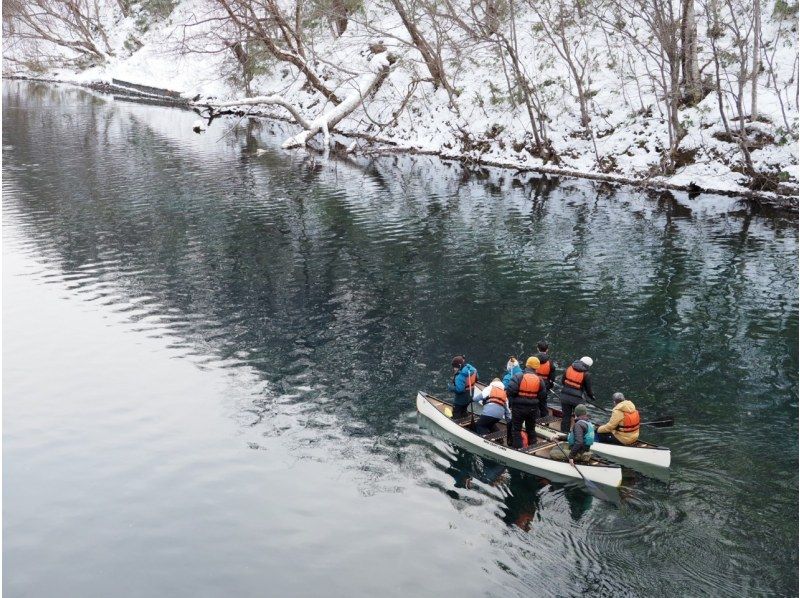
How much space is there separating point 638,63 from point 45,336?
147 feet

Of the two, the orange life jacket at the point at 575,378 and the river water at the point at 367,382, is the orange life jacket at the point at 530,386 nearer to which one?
the orange life jacket at the point at 575,378

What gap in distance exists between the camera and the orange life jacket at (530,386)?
19703 millimetres

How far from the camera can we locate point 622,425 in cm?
1928

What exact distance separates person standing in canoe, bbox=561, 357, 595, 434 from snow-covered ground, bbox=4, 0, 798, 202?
28.3 metres

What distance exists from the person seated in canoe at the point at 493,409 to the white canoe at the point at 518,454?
1.56ft

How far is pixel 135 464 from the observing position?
20.0 m

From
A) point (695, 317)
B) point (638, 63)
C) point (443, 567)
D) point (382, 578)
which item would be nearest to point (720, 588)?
point (443, 567)

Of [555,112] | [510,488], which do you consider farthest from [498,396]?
[555,112]

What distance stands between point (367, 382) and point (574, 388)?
6.73 metres

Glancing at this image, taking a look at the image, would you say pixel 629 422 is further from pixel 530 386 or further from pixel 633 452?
pixel 530 386

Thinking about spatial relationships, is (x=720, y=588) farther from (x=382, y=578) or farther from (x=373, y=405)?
(x=373, y=405)

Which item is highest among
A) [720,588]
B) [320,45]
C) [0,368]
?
[320,45]

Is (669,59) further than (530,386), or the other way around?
(669,59)

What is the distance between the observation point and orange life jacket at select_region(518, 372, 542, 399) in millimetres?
19703
